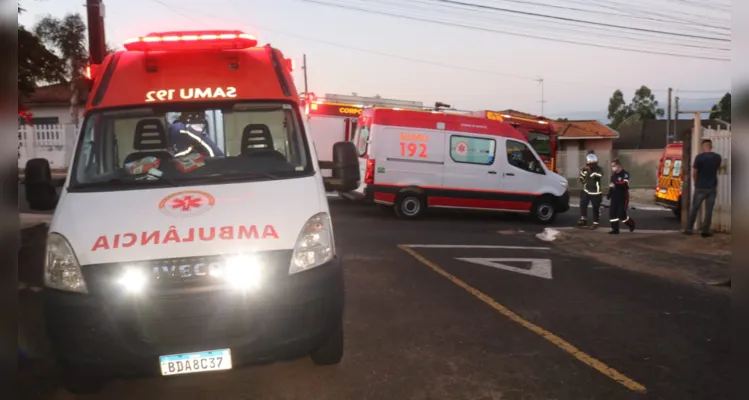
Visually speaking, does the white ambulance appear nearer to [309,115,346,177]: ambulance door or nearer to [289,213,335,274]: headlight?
[309,115,346,177]: ambulance door

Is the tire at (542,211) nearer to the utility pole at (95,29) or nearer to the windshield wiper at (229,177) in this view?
the utility pole at (95,29)

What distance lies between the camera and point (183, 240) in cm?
404

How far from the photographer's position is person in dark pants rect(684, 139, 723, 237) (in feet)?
35.5

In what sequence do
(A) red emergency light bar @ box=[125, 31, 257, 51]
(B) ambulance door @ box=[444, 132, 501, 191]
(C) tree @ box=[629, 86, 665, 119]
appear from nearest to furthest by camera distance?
(A) red emergency light bar @ box=[125, 31, 257, 51]
(B) ambulance door @ box=[444, 132, 501, 191]
(C) tree @ box=[629, 86, 665, 119]

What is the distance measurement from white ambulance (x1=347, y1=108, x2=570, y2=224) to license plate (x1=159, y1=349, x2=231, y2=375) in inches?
433

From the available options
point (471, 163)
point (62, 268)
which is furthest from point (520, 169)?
point (62, 268)

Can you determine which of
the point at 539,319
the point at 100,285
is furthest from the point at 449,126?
the point at 100,285

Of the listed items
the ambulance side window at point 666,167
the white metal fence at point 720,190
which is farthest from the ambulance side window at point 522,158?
the white metal fence at point 720,190

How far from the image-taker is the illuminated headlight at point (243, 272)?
13.0 ft

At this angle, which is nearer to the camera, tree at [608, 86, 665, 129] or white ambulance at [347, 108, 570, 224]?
white ambulance at [347, 108, 570, 224]

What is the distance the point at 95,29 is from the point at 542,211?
10.9 meters

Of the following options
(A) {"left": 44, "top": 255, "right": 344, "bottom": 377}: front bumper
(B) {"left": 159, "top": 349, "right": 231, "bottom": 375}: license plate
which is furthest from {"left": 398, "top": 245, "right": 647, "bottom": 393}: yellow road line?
(B) {"left": 159, "top": 349, "right": 231, "bottom": 375}: license plate

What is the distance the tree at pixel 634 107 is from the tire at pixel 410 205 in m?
56.7

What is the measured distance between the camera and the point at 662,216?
18.4 meters
